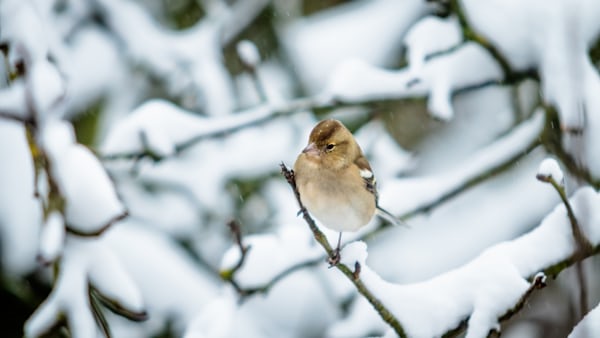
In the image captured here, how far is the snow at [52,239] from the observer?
77.5 inches

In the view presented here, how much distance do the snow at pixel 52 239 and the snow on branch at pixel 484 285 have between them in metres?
0.80

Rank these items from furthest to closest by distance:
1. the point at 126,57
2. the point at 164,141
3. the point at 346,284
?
the point at 126,57
the point at 346,284
the point at 164,141

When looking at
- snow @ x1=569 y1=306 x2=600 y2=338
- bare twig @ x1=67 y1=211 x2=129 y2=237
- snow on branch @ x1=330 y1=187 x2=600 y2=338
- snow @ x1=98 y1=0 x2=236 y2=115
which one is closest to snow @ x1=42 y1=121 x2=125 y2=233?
bare twig @ x1=67 y1=211 x2=129 y2=237

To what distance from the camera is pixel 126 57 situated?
4898 millimetres

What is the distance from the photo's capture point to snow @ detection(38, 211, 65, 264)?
1968 millimetres

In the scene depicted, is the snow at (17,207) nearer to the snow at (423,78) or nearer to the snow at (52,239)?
the snow at (423,78)

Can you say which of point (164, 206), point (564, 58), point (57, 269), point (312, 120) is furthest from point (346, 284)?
point (57, 269)

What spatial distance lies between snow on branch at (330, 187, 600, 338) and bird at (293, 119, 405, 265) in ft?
0.81

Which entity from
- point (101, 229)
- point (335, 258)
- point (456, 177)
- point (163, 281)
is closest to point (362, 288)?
point (335, 258)

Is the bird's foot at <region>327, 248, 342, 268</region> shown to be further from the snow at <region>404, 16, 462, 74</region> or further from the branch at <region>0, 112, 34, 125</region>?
the snow at <region>404, 16, 462, 74</region>

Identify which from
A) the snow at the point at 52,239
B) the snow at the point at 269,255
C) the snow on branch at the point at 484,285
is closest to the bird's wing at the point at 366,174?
the snow on branch at the point at 484,285

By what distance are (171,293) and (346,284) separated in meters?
0.98

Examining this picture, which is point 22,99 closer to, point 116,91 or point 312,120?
point 312,120

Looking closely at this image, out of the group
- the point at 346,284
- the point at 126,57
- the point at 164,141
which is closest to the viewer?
the point at 164,141
